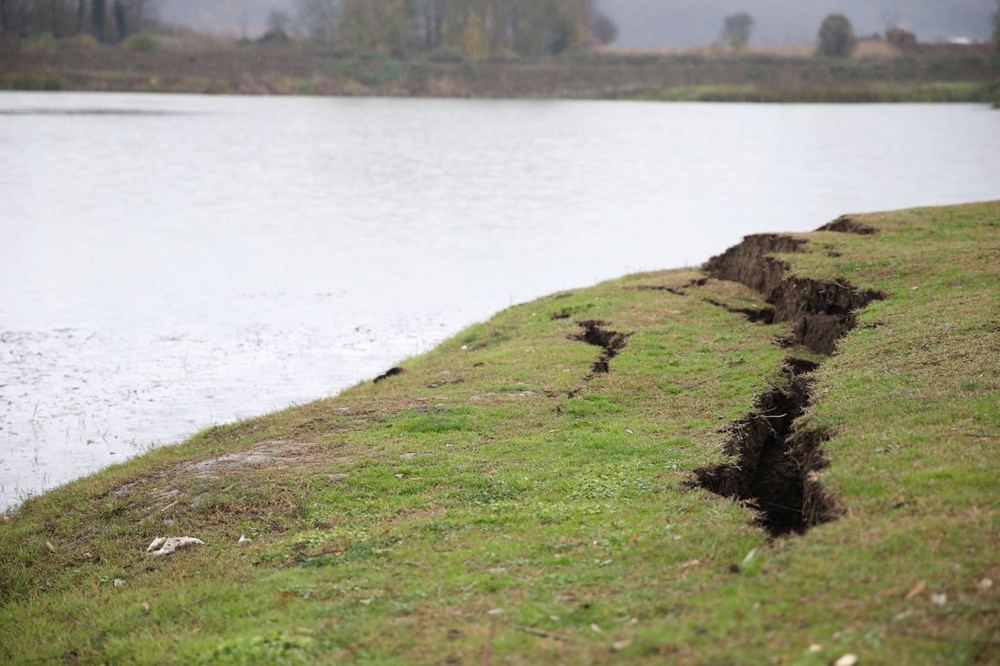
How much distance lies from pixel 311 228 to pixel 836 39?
4521 inches

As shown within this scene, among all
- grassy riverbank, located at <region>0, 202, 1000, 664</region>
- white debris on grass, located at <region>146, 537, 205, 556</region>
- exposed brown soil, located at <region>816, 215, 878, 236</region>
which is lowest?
white debris on grass, located at <region>146, 537, 205, 556</region>

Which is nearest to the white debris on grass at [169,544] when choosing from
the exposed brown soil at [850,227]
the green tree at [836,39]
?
the exposed brown soil at [850,227]

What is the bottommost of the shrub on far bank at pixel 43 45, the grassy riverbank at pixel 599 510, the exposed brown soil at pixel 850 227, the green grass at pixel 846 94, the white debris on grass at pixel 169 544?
the white debris on grass at pixel 169 544

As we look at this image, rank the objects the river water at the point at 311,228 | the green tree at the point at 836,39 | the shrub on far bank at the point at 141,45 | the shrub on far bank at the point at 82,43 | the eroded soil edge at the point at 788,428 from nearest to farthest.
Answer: the eroded soil edge at the point at 788,428
the river water at the point at 311,228
the shrub on far bank at the point at 82,43
the shrub on far bank at the point at 141,45
the green tree at the point at 836,39

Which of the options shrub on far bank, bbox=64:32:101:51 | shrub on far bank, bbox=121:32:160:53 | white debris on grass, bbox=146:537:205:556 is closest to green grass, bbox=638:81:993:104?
shrub on far bank, bbox=121:32:160:53

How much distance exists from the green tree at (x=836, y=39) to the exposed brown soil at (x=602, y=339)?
126159 millimetres

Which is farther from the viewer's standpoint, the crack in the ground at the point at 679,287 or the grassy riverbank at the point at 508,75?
the grassy riverbank at the point at 508,75

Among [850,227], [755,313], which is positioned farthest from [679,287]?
[850,227]

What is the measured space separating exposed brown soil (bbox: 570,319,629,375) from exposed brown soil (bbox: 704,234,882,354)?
2.38m

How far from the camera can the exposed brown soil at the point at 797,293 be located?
46.1 feet

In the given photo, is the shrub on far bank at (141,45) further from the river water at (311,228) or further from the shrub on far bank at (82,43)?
the river water at (311,228)

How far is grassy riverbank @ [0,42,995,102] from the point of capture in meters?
102

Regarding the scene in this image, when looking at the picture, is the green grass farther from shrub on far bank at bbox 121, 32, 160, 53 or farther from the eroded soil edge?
the eroded soil edge

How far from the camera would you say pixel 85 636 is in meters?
7.91
